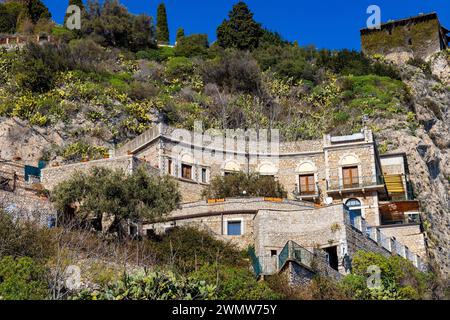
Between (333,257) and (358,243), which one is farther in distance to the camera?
(358,243)

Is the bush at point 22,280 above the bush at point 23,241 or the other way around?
the other way around

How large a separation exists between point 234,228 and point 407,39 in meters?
47.3

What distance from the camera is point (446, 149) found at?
60.8 metres

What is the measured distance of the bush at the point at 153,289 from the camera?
24.0m

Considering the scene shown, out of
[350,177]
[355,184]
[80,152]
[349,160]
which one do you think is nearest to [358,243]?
[355,184]

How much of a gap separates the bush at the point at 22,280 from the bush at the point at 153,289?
1.54m

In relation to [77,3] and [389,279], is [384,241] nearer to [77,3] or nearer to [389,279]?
[389,279]

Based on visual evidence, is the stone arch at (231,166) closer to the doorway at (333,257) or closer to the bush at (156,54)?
the doorway at (333,257)

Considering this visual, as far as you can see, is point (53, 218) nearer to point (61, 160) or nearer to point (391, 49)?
point (61, 160)

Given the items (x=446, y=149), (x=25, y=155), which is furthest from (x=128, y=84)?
(x=446, y=149)

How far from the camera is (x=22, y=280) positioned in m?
25.6

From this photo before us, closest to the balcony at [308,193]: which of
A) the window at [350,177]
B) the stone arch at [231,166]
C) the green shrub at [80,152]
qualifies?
the window at [350,177]

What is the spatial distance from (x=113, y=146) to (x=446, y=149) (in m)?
25.3

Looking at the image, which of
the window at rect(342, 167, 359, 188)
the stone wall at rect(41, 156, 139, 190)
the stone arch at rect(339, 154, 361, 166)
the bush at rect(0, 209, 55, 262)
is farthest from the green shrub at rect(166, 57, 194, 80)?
the bush at rect(0, 209, 55, 262)
